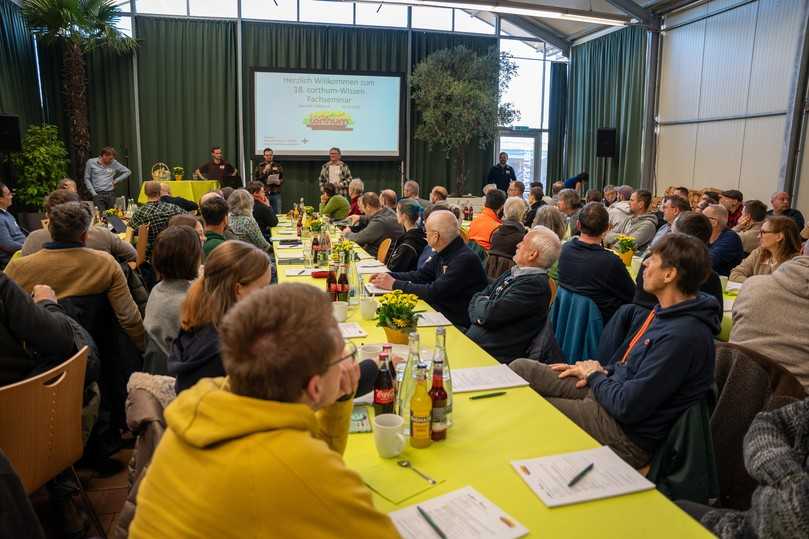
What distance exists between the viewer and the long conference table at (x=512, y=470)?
1.35m

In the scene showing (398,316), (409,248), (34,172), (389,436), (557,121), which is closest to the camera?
(389,436)

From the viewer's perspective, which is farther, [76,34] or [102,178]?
[102,178]

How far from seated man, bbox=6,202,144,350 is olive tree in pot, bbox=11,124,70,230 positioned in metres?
7.01

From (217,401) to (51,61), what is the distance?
495 inches

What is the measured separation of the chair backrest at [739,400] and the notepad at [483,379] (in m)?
0.76

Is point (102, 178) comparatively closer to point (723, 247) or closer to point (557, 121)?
point (723, 247)

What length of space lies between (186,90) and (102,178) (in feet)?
9.63

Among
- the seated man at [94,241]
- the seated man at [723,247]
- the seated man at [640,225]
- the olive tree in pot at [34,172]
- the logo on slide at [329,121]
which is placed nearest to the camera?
the seated man at [94,241]

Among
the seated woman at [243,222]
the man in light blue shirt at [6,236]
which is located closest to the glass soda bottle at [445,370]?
the seated woman at [243,222]

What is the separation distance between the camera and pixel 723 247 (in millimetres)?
5074

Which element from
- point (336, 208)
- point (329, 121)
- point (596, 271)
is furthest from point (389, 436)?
point (329, 121)

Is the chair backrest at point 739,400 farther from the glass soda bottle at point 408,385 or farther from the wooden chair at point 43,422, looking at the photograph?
the wooden chair at point 43,422

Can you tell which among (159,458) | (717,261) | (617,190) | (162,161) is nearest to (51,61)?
(162,161)

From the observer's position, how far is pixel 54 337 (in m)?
2.46
